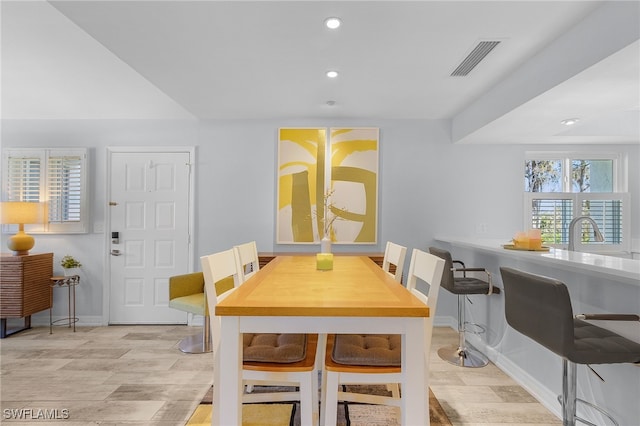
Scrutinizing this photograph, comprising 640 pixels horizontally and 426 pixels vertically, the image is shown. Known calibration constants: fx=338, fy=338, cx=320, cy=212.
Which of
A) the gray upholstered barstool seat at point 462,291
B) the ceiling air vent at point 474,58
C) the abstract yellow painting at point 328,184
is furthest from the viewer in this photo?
the abstract yellow painting at point 328,184

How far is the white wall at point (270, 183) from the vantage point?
12.7 feet

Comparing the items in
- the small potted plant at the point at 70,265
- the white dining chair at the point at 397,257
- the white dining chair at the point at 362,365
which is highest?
the white dining chair at the point at 397,257

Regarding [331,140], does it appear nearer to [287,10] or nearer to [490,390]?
[287,10]

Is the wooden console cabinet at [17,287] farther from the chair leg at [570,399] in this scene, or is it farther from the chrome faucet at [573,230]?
the chrome faucet at [573,230]

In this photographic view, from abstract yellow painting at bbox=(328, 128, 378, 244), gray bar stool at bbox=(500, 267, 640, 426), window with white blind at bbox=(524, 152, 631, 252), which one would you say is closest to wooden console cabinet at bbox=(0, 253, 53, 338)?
abstract yellow painting at bbox=(328, 128, 378, 244)

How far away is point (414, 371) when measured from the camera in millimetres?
1306

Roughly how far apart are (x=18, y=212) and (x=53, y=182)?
50 cm

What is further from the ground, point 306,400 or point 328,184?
point 328,184

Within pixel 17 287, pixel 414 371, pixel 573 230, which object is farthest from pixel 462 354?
pixel 17 287

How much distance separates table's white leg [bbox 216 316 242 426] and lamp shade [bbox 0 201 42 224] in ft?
11.4

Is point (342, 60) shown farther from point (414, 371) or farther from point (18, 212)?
point (18, 212)

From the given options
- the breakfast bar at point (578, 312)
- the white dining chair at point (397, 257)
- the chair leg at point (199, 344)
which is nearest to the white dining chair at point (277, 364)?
the white dining chair at point (397, 257)

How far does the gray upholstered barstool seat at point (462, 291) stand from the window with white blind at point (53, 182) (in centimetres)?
385

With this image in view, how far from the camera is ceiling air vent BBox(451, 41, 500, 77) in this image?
2150mm
